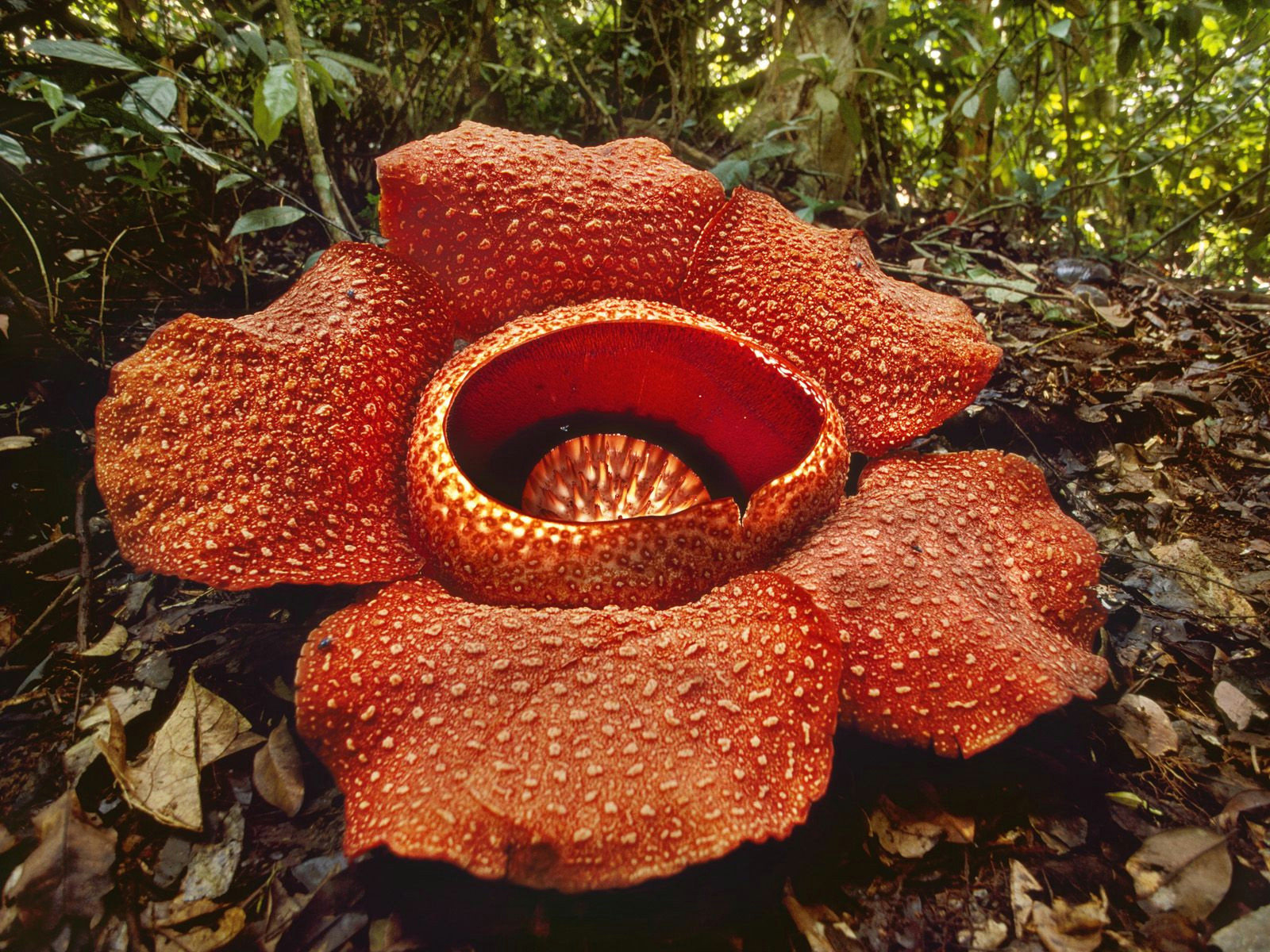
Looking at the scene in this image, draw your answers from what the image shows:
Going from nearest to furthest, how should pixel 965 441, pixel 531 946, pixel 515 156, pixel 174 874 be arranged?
pixel 531 946 → pixel 174 874 → pixel 515 156 → pixel 965 441

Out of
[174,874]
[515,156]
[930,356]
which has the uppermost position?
[515,156]

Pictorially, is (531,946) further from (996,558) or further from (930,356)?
(930,356)

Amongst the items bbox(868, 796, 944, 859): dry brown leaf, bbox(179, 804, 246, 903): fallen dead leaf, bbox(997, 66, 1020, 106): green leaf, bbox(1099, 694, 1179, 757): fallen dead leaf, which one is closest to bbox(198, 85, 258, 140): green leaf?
bbox(179, 804, 246, 903): fallen dead leaf

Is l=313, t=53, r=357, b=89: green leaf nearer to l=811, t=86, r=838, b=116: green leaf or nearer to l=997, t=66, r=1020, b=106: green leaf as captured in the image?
l=811, t=86, r=838, b=116: green leaf

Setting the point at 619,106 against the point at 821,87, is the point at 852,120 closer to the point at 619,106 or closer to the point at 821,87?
the point at 821,87

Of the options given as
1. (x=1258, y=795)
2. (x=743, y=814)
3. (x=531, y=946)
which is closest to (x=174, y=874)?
(x=531, y=946)

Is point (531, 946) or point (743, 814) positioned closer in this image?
point (743, 814)

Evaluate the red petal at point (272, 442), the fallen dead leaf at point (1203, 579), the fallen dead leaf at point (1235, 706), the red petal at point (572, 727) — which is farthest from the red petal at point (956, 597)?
the red petal at point (272, 442)
